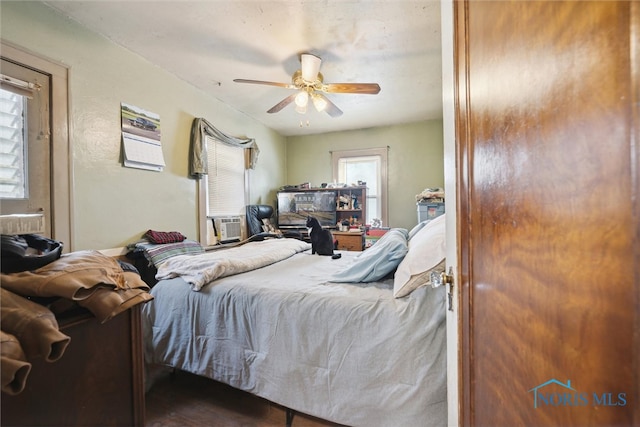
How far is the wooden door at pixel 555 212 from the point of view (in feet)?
0.89

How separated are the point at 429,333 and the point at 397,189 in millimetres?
3569

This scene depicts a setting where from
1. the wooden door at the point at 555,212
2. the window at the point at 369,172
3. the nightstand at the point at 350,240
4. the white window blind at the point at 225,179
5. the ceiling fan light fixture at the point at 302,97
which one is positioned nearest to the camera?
the wooden door at the point at 555,212

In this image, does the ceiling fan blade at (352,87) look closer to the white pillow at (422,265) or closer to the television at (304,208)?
the white pillow at (422,265)

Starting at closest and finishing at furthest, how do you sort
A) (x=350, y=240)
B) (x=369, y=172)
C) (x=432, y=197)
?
(x=432, y=197)
(x=350, y=240)
(x=369, y=172)

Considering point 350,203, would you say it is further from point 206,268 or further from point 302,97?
point 206,268

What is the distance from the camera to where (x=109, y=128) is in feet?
6.86

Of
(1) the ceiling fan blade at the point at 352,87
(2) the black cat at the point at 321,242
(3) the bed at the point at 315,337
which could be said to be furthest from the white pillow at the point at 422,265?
(1) the ceiling fan blade at the point at 352,87

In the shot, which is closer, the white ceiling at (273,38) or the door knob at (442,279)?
the door knob at (442,279)

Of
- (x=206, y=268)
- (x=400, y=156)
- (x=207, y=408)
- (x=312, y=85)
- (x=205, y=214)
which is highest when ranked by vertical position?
(x=312, y=85)

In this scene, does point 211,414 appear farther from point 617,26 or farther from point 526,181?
point 617,26

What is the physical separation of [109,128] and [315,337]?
2274 mm

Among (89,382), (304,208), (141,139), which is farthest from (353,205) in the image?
(89,382)

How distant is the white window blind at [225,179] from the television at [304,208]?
769mm

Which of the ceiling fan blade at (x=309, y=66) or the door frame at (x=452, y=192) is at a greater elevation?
the ceiling fan blade at (x=309, y=66)
